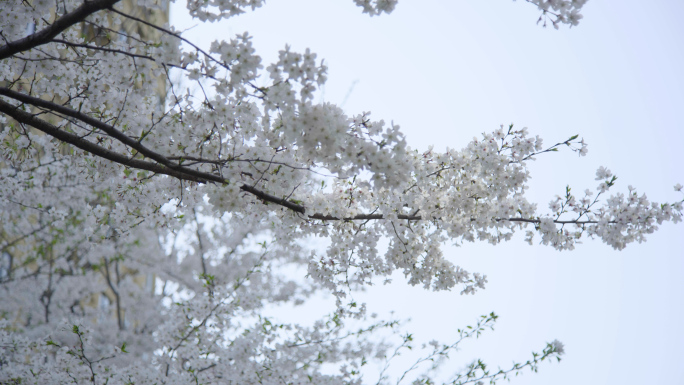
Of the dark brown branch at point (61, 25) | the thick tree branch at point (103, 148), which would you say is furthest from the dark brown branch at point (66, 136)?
the dark brown branch at point (61, 25)

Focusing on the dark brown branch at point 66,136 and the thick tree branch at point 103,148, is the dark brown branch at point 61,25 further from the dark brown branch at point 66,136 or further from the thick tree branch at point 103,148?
the dark brown branch at point 66,136

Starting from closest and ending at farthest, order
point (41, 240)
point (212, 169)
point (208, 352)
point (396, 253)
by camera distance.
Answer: point (212, 169) < point (396, 253) < point (208, 352) < point (41, 240)

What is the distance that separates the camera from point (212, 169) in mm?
4559

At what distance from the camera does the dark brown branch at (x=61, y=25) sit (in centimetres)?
328

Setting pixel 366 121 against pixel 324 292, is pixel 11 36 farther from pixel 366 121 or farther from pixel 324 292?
pixel 324 292

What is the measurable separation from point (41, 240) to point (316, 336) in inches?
269

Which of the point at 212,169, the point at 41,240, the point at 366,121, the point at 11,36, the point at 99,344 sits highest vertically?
the point at 41,240

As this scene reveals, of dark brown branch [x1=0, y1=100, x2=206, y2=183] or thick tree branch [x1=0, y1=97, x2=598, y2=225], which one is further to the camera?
dark brown branch [x1=0, y1=100, x2=206, y2=183]

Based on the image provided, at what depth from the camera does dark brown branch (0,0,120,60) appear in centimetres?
328

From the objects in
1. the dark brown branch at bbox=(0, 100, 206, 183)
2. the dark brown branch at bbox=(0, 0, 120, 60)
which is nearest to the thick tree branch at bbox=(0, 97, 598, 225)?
the dark brown branch at bbox=(0, 100, 206, 183)

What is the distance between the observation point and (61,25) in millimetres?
3381

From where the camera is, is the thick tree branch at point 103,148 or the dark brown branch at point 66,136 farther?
the dark brown branch at point 66,136

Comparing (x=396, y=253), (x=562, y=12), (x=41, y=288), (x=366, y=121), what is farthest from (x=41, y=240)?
(x=562, y=12)

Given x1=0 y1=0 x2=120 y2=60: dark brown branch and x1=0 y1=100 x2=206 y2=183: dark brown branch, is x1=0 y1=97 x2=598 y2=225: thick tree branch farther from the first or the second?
x1=0 y1=0 x2=120 y2=60: dark brown branch
